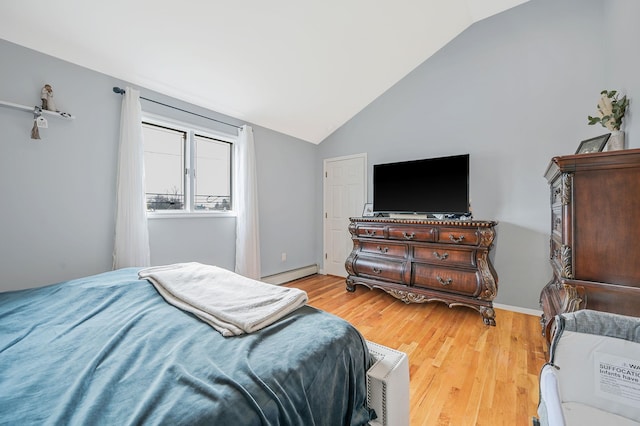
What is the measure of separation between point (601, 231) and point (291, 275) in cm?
336

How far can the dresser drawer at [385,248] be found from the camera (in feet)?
9.52

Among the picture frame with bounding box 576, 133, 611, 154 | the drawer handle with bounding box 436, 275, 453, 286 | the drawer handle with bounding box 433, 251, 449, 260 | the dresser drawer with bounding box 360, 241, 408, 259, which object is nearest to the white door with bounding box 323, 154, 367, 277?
the dresser drawer with bounding box 360, 241, 408, 259

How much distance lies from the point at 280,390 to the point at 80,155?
2.54 meters

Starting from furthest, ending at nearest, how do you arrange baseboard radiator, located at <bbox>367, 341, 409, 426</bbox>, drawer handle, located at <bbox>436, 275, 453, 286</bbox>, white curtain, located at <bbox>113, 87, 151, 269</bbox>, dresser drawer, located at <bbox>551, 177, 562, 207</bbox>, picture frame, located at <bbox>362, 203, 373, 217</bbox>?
picture frame, located at <bbox>362, 203, 373, 217</bbox> → drawer handle, located at <bbox>436, 275, 453, 286</bbox> → white curtain, located at <bbox>113, 87, 151, 269</bbox> → dresser drawer, located at <bbox>551, 177, 562, 207</bbox> → baseboard radiator, located at <bbox>367, 341, 409, 426</bbox>

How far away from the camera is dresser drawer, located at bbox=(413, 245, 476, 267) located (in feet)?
8.23

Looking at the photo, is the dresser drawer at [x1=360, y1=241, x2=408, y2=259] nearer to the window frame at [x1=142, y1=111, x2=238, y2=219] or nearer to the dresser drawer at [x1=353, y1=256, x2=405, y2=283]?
the dresser drawer at [x1=353, y1=256, x2=405, y2=283]

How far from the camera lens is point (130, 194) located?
7.39 feet

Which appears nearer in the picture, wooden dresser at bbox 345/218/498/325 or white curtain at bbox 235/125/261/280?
wooden dresser at bbox 345/218/498/325

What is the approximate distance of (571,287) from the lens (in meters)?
1.39

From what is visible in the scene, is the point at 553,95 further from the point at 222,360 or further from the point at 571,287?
the point at 222,360

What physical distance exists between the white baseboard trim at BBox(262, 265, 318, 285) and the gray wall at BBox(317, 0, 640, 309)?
7.92ft

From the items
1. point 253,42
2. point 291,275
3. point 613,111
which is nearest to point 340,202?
point 291,275

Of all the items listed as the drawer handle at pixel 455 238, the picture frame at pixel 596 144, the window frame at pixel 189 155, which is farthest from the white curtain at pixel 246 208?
the picture frame at pixel 596 144

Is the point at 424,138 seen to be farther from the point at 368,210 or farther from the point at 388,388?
the point at 388,388
